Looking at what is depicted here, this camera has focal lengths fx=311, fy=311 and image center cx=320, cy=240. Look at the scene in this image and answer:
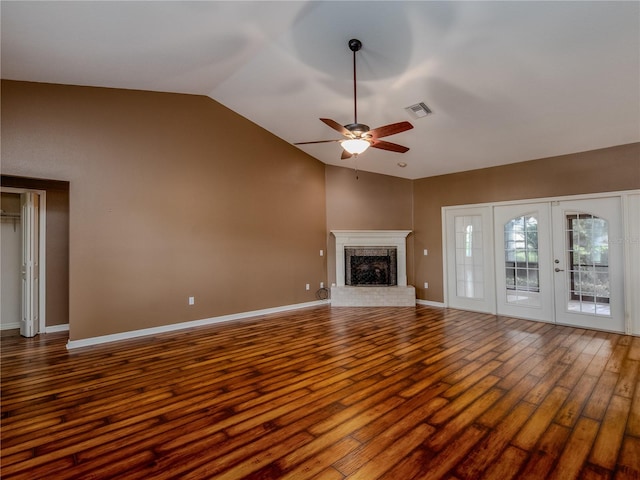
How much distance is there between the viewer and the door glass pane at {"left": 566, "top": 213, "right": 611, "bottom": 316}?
15.3 ft

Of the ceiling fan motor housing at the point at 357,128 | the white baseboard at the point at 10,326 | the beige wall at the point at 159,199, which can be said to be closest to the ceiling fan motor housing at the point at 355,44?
the ceiling fan motor housing at the point at 357,128

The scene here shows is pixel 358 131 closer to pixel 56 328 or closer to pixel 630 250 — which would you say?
pixel 630 250

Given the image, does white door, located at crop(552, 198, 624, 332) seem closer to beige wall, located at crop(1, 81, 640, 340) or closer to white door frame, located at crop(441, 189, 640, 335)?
white door frame, located at crop(441, 189, 640, 335)

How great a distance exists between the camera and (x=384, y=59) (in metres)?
3.56

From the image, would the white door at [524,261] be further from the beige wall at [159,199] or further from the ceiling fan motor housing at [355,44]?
the ceiling fan motor housing at [355,44]

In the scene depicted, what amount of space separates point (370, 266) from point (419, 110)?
354cm

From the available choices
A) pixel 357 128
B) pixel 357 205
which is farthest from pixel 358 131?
pixel 357 205

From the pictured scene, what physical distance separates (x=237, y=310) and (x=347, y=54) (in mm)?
4319

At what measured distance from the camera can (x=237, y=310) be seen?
5555 mm

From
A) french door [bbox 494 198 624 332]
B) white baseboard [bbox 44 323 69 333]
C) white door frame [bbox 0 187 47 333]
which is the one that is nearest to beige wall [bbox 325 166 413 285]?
french door [bbox 494 198 624 332]

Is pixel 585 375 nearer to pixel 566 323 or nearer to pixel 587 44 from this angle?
pixel 566 323

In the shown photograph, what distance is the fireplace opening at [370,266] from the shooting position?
6.88 meters

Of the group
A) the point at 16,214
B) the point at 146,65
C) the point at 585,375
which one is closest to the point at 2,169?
the point at 16,214

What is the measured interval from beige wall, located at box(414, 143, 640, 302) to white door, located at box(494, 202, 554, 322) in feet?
1.11
